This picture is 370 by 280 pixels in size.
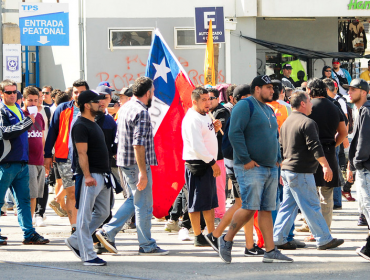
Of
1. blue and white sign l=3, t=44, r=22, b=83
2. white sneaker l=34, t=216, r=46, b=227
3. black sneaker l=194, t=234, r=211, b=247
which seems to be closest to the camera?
black sneaker l=194, t=234, r=211, b=247

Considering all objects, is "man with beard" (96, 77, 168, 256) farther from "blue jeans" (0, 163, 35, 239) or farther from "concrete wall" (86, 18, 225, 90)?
"concrete wall" (86, 18, 225, 90)

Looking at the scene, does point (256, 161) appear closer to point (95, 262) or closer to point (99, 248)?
point (95, 262)

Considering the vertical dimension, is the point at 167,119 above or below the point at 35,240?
above

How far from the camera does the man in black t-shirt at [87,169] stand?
6.88 m

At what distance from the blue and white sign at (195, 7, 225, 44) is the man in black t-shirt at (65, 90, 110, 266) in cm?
717

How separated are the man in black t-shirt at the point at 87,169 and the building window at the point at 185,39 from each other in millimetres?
12154

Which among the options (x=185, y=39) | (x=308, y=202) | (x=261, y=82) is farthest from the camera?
(x=185, y=39)

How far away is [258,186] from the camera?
685cm

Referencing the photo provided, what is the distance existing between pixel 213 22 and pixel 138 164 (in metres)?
7.38

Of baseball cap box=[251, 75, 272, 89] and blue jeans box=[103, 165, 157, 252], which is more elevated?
baseball cap box=[251, 75, 272, 89]

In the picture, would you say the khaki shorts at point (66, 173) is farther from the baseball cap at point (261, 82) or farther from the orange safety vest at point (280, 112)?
the baseball cap at point (261, 82)

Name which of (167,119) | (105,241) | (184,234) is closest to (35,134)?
(167,119)

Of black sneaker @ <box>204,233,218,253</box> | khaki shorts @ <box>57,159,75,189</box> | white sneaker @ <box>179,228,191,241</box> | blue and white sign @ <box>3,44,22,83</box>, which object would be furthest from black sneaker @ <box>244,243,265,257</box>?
blue and white sign @ <box>3,44,22,83</box>

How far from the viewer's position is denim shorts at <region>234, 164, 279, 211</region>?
6.83 m
